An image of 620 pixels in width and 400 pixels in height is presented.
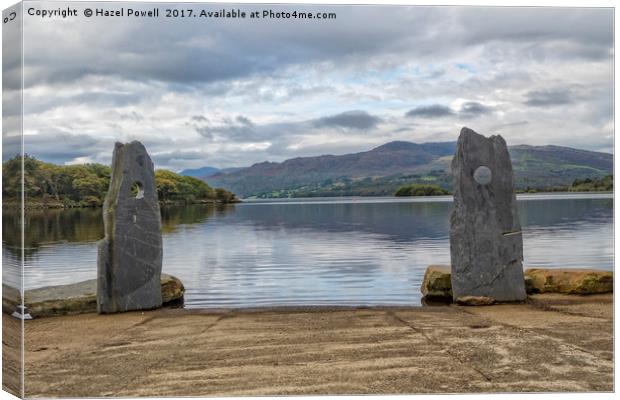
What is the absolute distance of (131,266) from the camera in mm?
12211

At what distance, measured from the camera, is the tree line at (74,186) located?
7156 mm

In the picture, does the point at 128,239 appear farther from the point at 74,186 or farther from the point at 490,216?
the point at 74,186

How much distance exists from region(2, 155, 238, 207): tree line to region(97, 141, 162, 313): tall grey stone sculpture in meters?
1.09

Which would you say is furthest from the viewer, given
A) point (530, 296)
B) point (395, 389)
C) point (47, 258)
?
point (47, 258)

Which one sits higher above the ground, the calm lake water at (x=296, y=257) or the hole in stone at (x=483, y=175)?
the hole in stone at (x=483, y=175)

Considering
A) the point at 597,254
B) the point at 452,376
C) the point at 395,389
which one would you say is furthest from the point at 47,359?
the point at 597,254

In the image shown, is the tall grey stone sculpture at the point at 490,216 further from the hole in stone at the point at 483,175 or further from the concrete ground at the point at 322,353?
the concrete ground at the point at 322,353

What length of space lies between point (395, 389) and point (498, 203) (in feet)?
21.8

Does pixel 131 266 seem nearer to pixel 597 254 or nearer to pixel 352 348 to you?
pixel 352 348

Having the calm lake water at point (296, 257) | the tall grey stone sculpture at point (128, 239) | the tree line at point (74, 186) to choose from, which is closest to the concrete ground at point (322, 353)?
the tall grey stone sculpture at point (128, 239)

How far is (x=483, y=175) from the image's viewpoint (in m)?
12.6

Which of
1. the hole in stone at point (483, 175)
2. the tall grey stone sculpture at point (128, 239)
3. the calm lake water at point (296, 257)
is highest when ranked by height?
the hole in stone at point (483, 175)

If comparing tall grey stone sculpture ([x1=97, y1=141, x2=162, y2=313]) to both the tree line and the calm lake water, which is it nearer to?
the tree line

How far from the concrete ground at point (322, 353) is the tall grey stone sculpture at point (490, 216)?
137 cm
